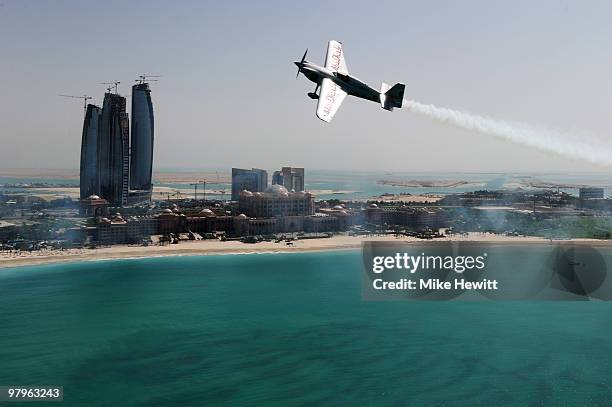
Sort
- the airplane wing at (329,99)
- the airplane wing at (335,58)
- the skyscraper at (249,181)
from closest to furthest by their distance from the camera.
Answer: the airplane wing at (329,99)
the airplane wing at (335,58)
the skyscraper at (249,181)

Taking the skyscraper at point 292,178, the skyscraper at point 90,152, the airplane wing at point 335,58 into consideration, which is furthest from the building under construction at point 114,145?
the airplane wing at point 335,58

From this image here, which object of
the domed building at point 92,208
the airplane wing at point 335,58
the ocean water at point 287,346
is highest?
the airplane wing at point 335,58

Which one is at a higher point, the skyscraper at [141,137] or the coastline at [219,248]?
the skyscraper at [141,137]

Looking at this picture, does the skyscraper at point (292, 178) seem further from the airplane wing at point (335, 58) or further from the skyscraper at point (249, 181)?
the airplane wing at point (335, 58)

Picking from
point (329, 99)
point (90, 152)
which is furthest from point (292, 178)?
point (329, 99)

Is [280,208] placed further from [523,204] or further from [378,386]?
[378,386]

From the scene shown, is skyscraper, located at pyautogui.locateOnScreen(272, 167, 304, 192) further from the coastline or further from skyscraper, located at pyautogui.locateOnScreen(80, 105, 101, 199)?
the coastline

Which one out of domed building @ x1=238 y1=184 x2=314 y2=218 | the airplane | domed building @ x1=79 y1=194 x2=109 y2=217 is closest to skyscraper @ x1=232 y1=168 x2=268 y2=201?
domed building @ x1=238 y1=184 x2=314 y2=218

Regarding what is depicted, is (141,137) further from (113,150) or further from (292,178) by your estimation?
(292,178)
